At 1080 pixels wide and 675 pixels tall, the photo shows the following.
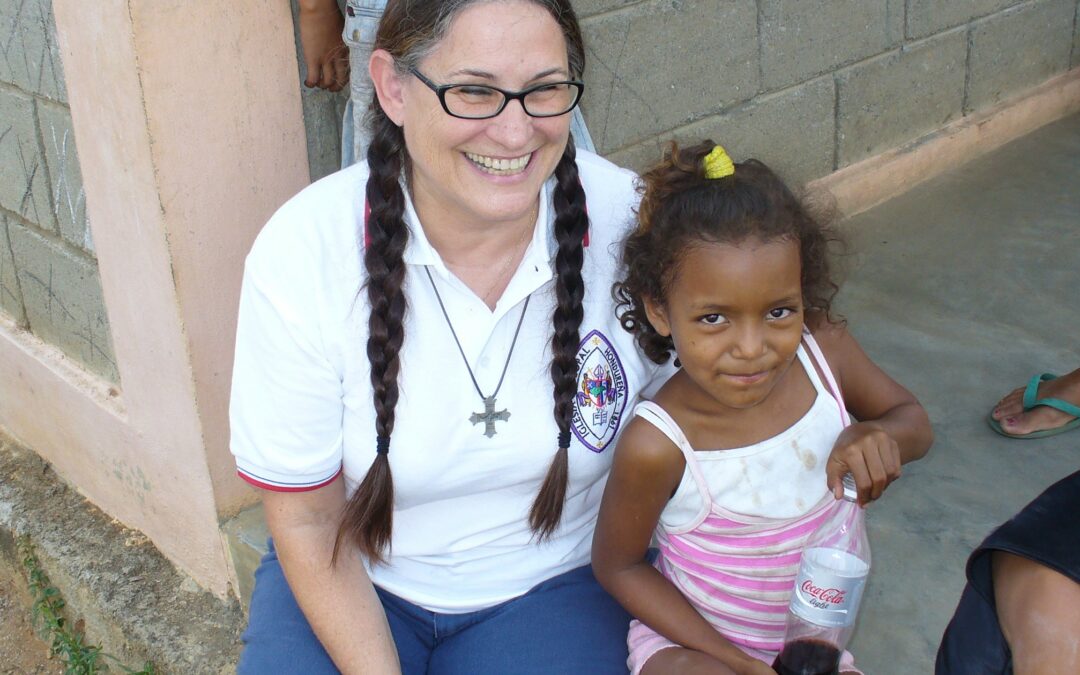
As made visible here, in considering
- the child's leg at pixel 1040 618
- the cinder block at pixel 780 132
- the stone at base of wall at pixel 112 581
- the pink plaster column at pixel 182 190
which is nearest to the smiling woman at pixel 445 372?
the pink plaster column at pixel 182 190

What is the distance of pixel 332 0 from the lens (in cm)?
231

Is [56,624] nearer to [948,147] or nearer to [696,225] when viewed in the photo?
[696,225]

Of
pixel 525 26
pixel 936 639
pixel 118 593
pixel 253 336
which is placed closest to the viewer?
pixel 525 26

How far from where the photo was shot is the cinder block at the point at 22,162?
290 centimetres

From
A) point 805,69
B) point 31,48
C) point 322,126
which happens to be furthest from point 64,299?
point 805,69

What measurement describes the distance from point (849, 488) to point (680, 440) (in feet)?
0.85

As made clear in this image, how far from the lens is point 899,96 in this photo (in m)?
4.12

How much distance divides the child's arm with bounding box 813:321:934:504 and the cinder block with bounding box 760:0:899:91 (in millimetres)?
1745

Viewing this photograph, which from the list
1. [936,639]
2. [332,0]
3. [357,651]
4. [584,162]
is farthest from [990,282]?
[357,651]

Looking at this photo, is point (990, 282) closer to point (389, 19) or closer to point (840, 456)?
point (840, 456)

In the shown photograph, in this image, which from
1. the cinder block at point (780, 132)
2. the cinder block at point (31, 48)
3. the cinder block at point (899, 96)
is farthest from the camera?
the cinder block at point (899, 96)

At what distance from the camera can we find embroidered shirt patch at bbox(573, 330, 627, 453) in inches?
76.7

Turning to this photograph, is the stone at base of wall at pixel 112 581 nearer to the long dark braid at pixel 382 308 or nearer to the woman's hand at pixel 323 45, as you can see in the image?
the long dark braid at pixel 382 308

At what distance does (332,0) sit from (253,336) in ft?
2.69
